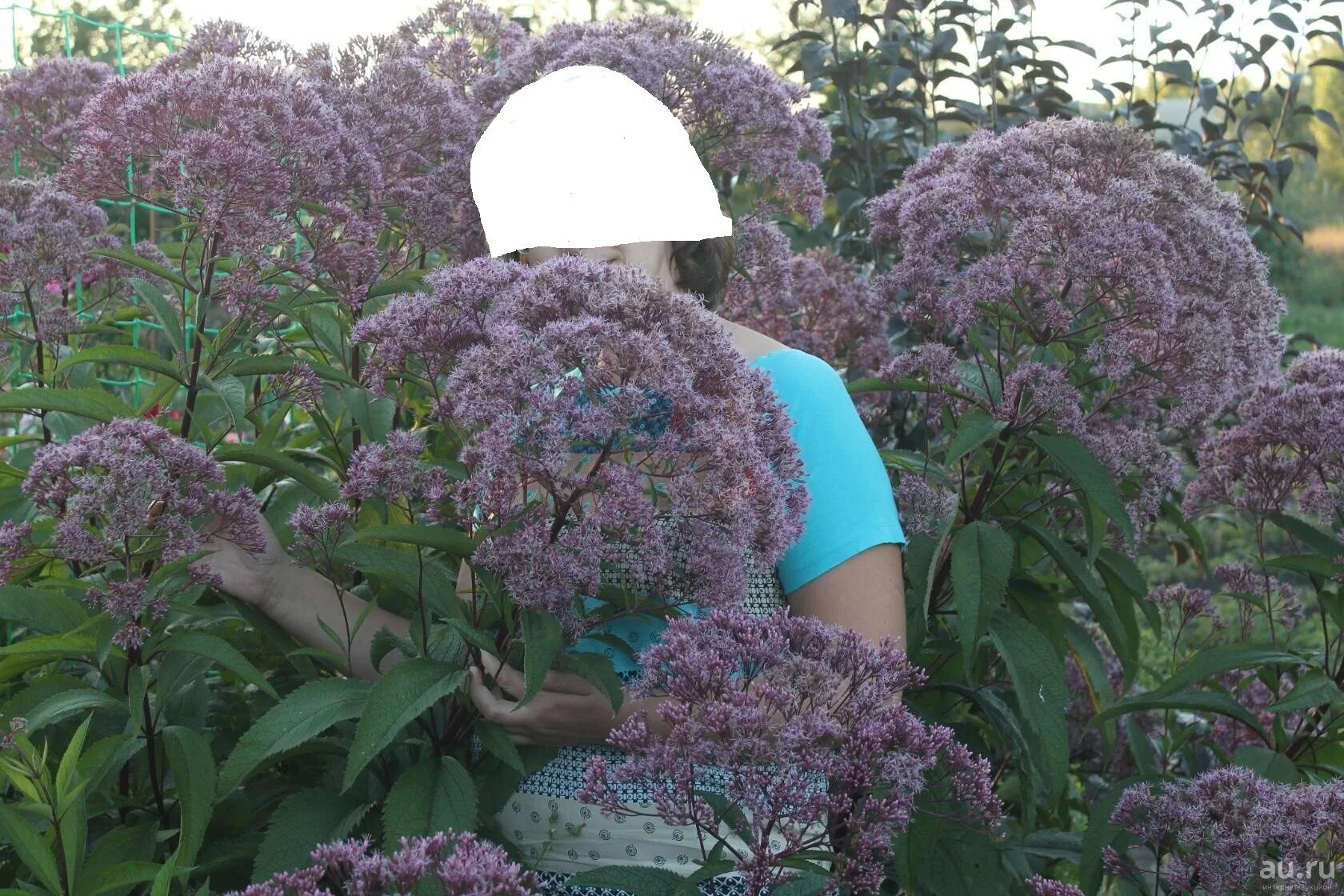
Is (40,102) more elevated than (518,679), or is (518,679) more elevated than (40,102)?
(40,102)

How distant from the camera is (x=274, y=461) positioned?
113 inches

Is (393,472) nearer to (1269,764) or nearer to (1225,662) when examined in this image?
(1225,662)

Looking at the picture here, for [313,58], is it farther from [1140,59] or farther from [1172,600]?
[1140,59]

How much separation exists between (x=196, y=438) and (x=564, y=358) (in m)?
1.40

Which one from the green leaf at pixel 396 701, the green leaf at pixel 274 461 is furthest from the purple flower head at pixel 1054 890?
the green leaf at pixel 274 461

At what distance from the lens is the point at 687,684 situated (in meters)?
1.93

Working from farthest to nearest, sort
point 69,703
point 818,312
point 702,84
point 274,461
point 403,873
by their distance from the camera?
point 818,312 → point 702,84 → point 274,461 → point 69,703 → point 403,873

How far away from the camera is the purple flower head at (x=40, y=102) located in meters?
3.91

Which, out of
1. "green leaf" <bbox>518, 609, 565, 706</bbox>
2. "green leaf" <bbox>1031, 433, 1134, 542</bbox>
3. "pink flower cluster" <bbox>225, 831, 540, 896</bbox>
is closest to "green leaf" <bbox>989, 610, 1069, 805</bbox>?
"green leaf" <bbox>1031, 433, 1134, 542</bbox>

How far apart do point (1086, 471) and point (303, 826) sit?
176cm

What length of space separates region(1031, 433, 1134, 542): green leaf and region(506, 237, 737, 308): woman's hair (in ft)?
2.63

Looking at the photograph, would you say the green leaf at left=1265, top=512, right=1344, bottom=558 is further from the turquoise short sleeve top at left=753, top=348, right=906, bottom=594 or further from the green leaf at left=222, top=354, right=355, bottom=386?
the green leaf at left=222, top=354, right=355, bottom=386

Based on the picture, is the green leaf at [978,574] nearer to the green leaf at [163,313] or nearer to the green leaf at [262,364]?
the green leaf at [262,364]

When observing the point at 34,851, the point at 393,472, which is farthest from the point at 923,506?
the point at 34,851
